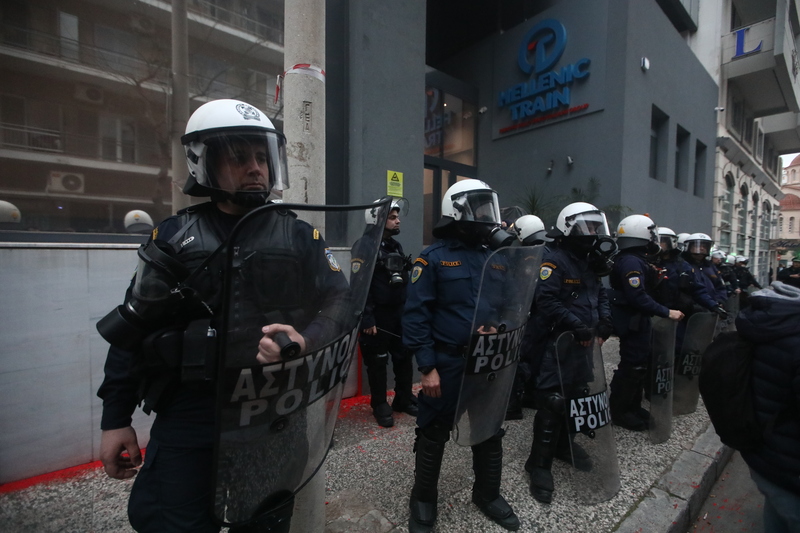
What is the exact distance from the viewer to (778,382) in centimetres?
173

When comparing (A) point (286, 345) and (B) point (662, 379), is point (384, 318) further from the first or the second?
(A) point (286, 345)

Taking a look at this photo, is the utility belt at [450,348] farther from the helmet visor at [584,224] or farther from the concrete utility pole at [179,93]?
the concrete utility pole at [179,93]

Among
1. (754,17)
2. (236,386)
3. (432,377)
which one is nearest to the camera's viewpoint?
(236,386)

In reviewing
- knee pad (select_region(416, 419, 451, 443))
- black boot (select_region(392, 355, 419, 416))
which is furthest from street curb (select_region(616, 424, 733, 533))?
black boot (select_region(392, 355, 419, 416))

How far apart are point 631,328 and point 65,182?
4.93m

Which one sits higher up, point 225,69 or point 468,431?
point 225,69

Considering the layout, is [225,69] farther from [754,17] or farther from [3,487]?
[754,17]

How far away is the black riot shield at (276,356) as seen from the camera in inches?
41.1

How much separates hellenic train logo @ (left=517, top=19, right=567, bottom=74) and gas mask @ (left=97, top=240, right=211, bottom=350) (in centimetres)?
995

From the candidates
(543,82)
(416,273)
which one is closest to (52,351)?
(416,273)

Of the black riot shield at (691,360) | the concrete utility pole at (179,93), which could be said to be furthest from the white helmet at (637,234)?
the concrete utility pole at (179,93)

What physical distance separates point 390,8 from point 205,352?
15.6 feet

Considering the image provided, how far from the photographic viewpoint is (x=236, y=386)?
3.45ft

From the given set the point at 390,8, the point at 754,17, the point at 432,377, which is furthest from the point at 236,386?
the point at 754,17
